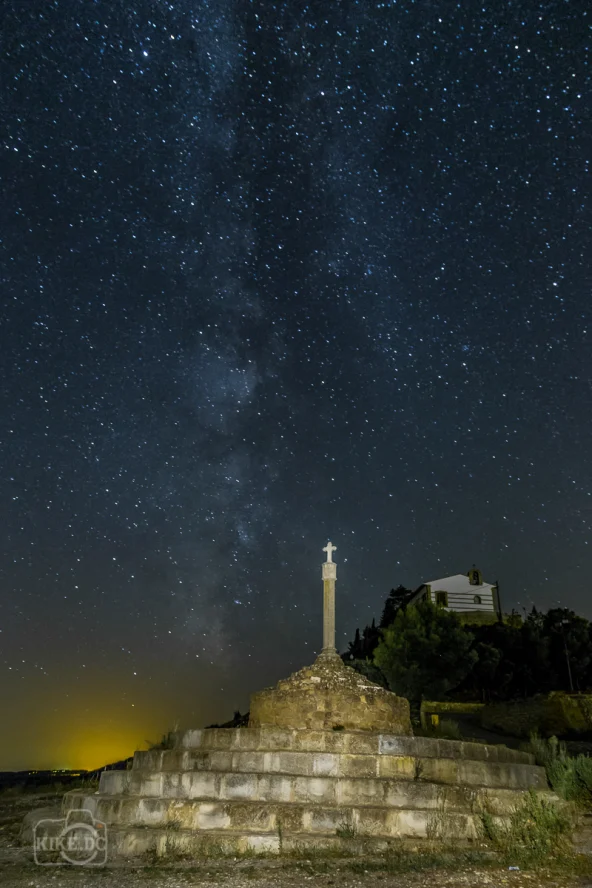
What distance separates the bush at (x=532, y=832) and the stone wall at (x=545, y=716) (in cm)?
1587

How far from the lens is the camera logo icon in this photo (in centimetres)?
764

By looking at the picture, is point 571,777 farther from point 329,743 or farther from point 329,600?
point 329,600

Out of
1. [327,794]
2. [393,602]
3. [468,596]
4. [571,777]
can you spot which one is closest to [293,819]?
[327,794]

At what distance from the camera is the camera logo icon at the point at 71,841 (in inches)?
301

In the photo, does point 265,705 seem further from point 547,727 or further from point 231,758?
point 547,727

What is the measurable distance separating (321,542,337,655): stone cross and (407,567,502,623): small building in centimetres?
3710

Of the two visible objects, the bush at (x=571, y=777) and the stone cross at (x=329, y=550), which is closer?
the bush at (x=571, y=777)

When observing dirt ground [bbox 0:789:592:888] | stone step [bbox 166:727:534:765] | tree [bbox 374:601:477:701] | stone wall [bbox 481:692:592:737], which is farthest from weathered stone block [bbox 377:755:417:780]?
tree [bbox 374:601:477:701]

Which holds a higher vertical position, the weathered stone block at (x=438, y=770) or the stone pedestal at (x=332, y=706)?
the stone pedestal at (x=332, y=706)

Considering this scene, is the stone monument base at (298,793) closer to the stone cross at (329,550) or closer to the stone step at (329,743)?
the stone step at (329,743)

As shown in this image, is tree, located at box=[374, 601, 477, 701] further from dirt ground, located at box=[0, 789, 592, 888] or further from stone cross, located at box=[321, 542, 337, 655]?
dirt ground, located at box=[0, 789, 592, 888]

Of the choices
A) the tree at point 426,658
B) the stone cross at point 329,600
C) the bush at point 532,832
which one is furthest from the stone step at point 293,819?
the tree at point 426,658

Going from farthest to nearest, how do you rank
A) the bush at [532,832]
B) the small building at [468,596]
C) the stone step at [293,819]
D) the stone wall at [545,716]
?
1. the small building at [468,596]
2. the stone wall at [545,716]
3. the stone step at [293,819]
4. the bush at [532,832]

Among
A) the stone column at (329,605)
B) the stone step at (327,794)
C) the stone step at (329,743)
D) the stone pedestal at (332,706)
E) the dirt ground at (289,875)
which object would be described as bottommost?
the dirt ground at (289,875)
